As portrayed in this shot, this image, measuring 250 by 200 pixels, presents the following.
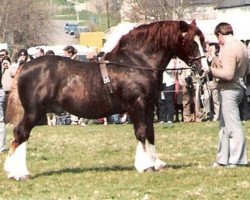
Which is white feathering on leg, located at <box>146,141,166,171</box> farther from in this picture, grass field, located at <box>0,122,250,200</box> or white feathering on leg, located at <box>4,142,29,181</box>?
white feathering on leg, located at <box>4,142,29,181</box>

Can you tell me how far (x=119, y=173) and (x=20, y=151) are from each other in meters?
1.60

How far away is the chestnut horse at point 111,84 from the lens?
13203mm

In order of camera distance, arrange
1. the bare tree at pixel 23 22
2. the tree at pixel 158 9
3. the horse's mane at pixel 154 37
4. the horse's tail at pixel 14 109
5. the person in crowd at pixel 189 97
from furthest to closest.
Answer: the tree at pixel 158 9 → the bare tree at pixel 23 22 → the person in crowd at pixel 189 97 → the horse's tail at pixel 14 109 → the horse's mane at pixel 154 37

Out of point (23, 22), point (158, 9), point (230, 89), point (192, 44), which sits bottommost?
point (23, 22)

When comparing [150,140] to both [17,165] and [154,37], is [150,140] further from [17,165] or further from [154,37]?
[17,165]

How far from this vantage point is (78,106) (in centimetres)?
1336

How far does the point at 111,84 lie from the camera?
1324cm

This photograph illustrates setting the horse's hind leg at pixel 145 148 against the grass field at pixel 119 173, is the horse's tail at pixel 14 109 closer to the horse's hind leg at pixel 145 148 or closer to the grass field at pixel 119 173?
the grass field at pixel 119 173

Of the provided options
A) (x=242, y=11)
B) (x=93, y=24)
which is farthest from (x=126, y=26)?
(x=93, y=24)

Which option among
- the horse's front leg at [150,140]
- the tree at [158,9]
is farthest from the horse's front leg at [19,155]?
the tree at [158,9]

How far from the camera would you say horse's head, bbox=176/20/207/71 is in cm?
1329

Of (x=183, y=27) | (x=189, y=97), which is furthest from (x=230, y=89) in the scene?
(x=189, y=97)

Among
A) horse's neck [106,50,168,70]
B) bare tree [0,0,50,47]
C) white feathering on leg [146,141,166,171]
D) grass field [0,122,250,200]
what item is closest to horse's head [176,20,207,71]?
horse's neck [106,50,168,70]

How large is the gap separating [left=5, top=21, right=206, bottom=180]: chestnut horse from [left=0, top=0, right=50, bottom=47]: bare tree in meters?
62.5
